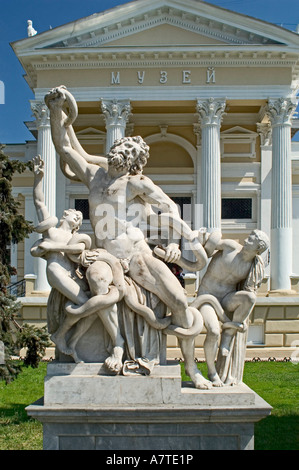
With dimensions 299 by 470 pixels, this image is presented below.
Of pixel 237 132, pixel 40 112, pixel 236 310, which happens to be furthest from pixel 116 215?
pixel 237 132

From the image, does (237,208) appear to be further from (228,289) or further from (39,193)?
(39,193)

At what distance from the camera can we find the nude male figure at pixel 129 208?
5367mm

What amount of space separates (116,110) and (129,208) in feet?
61.0

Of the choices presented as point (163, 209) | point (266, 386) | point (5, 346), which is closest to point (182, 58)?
point (266, 386)

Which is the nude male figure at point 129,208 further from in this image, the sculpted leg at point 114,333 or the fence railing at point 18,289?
the fence railing at point 18,289

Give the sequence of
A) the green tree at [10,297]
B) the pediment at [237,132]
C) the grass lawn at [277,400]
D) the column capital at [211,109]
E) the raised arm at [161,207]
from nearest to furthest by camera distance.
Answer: the raised arm at [161,207]
the grass lawn at [277,400]
the green tree at [10,297]
the column capital at [211,109]
the pediment at [237,132]

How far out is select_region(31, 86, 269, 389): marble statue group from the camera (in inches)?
208

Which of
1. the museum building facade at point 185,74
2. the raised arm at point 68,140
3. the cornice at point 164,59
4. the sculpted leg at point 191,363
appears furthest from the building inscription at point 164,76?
the sculpted leg at point 191,363

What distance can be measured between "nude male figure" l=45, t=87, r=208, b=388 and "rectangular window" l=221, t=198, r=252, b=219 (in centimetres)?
2264

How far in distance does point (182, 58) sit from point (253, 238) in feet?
64.2

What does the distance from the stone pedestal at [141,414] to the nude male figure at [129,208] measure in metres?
0.34

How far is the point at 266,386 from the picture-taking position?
40.7 ft
